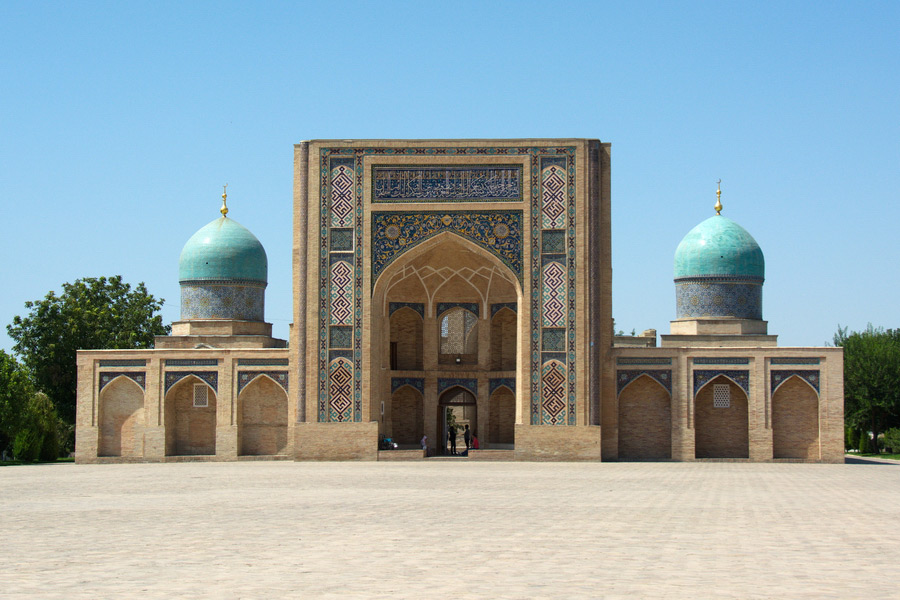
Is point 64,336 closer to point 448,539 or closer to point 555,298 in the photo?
point 555,298

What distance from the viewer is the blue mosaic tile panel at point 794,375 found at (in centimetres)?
2023

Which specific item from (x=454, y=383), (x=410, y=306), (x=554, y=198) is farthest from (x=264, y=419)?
(x=554, y=198)

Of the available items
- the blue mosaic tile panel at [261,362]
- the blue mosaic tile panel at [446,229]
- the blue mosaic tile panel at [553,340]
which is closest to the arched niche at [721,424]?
the blue mosaic tile panel at [553,340]

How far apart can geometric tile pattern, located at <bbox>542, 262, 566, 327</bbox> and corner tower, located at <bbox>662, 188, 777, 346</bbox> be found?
3.98m

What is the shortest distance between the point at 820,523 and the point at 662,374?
38.9 feet

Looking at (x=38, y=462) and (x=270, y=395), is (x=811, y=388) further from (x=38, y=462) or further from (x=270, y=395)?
(x=38, y=462)

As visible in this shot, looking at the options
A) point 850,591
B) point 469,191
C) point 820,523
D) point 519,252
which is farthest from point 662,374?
point 850,591

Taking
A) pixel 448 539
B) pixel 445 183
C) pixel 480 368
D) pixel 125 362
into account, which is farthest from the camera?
pixel 480 368

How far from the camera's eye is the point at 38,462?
24.5 m

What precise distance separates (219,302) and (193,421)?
329 cm

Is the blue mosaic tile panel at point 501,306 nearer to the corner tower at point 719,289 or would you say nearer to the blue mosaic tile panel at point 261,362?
the corner tower at point 719,289

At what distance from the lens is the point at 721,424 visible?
21.0 m

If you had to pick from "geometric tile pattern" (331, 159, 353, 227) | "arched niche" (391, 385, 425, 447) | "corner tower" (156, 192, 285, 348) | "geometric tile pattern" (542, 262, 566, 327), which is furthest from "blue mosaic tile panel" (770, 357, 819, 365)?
"corner tower" (156, 192, 285, 348)

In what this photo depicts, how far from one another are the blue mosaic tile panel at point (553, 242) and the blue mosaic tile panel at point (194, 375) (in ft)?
21.7
